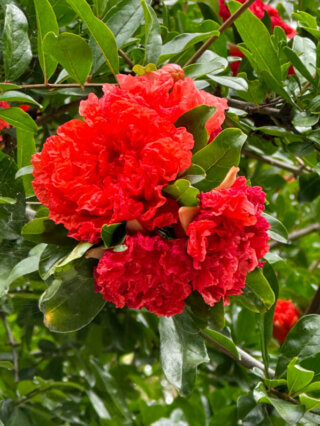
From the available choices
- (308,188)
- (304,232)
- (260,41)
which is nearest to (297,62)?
(260,41)

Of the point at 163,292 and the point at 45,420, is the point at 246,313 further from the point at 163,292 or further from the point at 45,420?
the point at 163,292

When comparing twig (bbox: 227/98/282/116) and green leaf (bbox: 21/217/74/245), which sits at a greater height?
green leaf (bbox: 21/217/74/245)

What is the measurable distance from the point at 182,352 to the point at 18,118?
14.2 inches

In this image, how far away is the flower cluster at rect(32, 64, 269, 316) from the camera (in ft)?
1.99

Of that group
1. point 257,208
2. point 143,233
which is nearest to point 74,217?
point 143,233

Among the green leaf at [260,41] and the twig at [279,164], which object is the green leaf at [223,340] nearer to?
the green leaf at [260,41]

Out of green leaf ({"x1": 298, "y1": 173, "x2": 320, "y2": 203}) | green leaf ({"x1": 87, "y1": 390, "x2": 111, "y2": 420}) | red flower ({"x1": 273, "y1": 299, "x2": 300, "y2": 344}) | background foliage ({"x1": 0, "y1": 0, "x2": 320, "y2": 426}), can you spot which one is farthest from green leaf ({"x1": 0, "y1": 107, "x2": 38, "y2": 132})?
red flower ({"x1": 273, "y1": 299, "x2": 300, "y2": 344})

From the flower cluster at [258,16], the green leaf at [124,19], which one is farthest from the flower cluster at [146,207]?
the flower cluster at [258,16]

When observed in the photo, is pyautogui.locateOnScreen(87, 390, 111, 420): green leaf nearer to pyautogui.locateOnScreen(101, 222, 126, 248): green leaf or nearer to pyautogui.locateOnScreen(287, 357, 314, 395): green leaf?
pyautogui.locateOnScreen(287, 357, 314, 395): green leaf

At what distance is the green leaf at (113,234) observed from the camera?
605mm

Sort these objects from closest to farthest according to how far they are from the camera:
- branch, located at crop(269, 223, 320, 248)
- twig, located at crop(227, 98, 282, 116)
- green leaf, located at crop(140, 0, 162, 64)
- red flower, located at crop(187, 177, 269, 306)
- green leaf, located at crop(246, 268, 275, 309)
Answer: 1. red flower, located at crop(187, 177, 269, 306)
2. green leaf, located at crop(246, 268, 275, 309)
3. green leaf, located at crop(140, 0, 162, 64)
4. twig, located at crop(227, 98, 282, 116)
5. branch, located at crop(269, 223, 320, 248)

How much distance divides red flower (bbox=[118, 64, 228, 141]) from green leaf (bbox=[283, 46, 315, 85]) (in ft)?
0.79

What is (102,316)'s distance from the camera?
135 cm

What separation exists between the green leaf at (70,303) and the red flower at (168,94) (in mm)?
188
